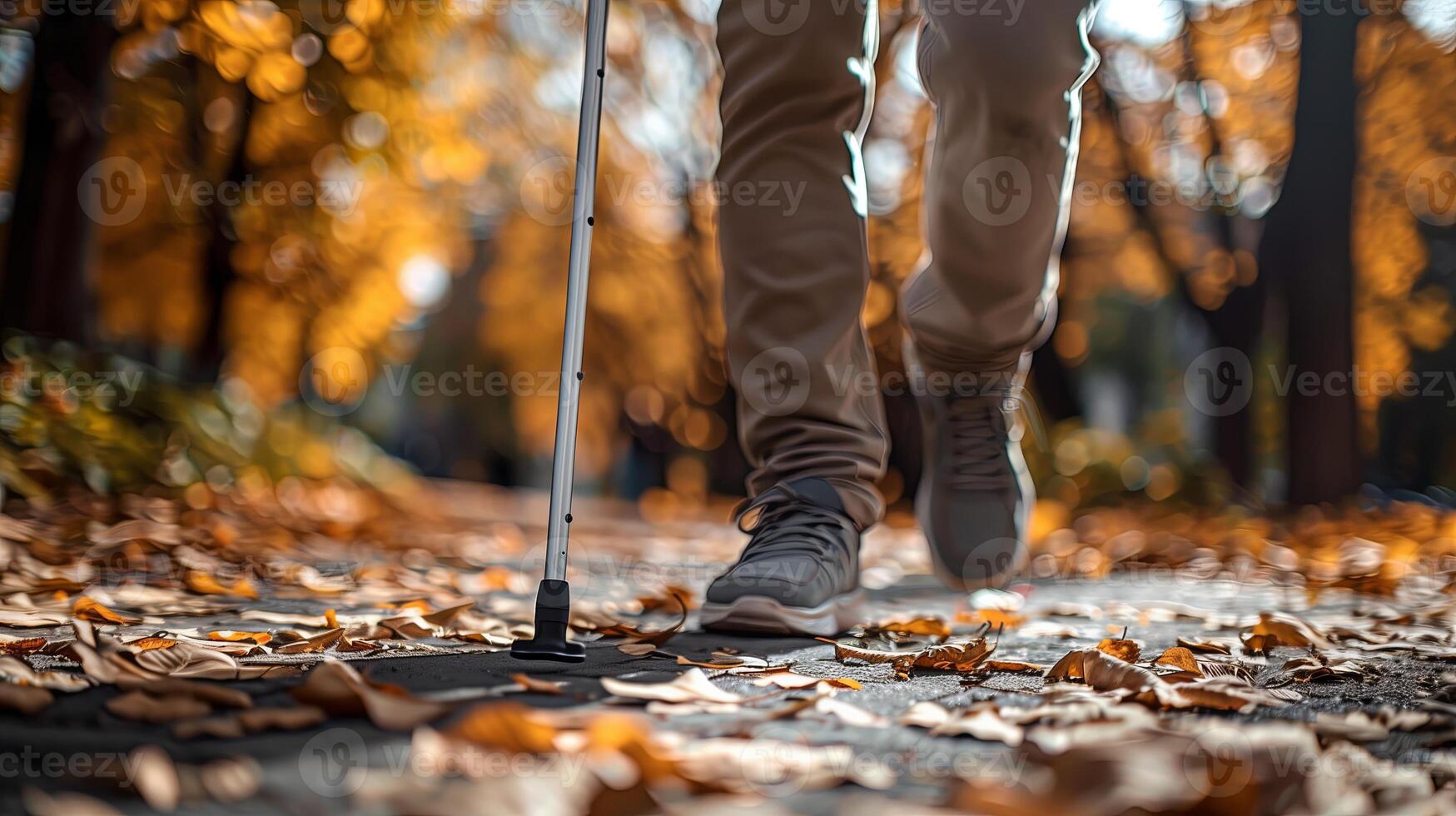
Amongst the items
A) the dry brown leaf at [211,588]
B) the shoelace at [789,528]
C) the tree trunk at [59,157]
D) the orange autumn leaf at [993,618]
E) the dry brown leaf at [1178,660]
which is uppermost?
the tree trunk at [59,157]

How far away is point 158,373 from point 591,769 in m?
5.49

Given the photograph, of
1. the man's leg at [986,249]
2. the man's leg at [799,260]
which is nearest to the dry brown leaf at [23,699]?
the man's leg at [799,260]

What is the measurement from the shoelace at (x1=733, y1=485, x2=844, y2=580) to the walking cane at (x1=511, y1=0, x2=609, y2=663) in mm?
588

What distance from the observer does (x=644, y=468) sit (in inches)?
690

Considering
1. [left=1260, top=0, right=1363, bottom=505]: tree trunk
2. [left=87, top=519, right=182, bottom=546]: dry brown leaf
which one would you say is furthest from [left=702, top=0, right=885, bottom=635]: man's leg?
[left=1260, top=0, right=1363, bottom=505]: tree trunk

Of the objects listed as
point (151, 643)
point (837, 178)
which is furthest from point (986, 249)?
point (151, 643)

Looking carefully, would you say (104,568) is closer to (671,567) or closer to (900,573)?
(671,567)

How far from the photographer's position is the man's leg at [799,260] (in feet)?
6.66

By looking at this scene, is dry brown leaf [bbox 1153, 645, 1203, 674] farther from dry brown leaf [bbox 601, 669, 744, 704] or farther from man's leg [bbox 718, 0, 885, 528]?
man's leg [bbox 718, 0, 885, 528]

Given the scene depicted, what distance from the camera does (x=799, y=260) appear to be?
209 cm

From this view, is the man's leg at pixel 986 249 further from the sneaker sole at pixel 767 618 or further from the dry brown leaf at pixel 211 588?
the dry brown leaf at pixel 211 588

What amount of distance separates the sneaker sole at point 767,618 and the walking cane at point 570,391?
16.6 inches

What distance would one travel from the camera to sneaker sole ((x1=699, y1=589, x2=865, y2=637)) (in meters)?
1.75

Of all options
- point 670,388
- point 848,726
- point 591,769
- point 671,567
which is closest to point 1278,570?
point 671,567
